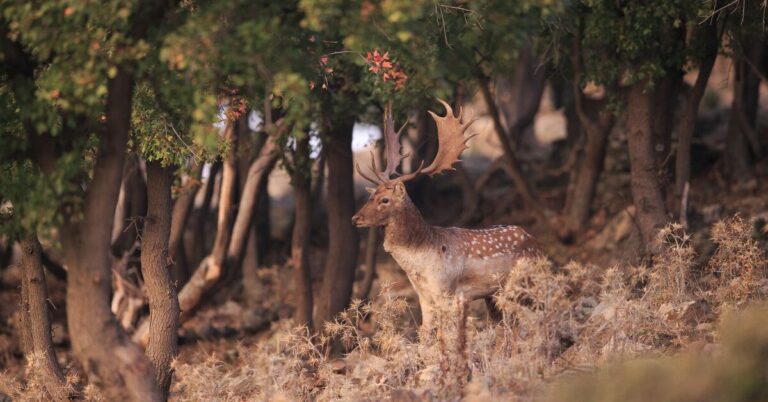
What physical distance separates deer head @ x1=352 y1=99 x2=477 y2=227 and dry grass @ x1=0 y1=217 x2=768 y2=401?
139 cm

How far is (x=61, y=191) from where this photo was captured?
7.88 m

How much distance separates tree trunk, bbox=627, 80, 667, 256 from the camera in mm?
13602

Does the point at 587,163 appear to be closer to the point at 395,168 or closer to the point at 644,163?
the point at 644,163

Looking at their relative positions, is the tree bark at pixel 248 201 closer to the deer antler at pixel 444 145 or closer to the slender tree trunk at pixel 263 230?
the deer antler at pixel 444 145

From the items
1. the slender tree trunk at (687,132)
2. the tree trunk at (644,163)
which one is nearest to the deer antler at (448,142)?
the tree trunk at (644,163)

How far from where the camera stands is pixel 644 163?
44.9 ft

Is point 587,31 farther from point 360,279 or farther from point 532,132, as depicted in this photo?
point 532,132

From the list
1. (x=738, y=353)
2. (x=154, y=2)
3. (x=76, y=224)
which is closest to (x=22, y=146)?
(x=76, y=224)

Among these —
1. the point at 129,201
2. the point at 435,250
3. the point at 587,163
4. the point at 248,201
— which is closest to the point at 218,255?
the point at 248,201

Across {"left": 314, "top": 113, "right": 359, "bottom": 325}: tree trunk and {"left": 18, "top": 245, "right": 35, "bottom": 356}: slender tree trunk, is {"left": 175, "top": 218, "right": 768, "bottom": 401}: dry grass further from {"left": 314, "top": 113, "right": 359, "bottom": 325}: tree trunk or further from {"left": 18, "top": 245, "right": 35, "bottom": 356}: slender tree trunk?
{"left": 314, "top": 113, "right": 359, "bottom": 325}: tree trunk

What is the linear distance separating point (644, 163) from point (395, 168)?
12.1ft

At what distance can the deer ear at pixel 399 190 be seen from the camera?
11.1 meters

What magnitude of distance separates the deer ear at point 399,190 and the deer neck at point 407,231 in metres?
0.10

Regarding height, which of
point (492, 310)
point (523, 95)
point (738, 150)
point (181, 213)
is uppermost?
point (523, 95)
